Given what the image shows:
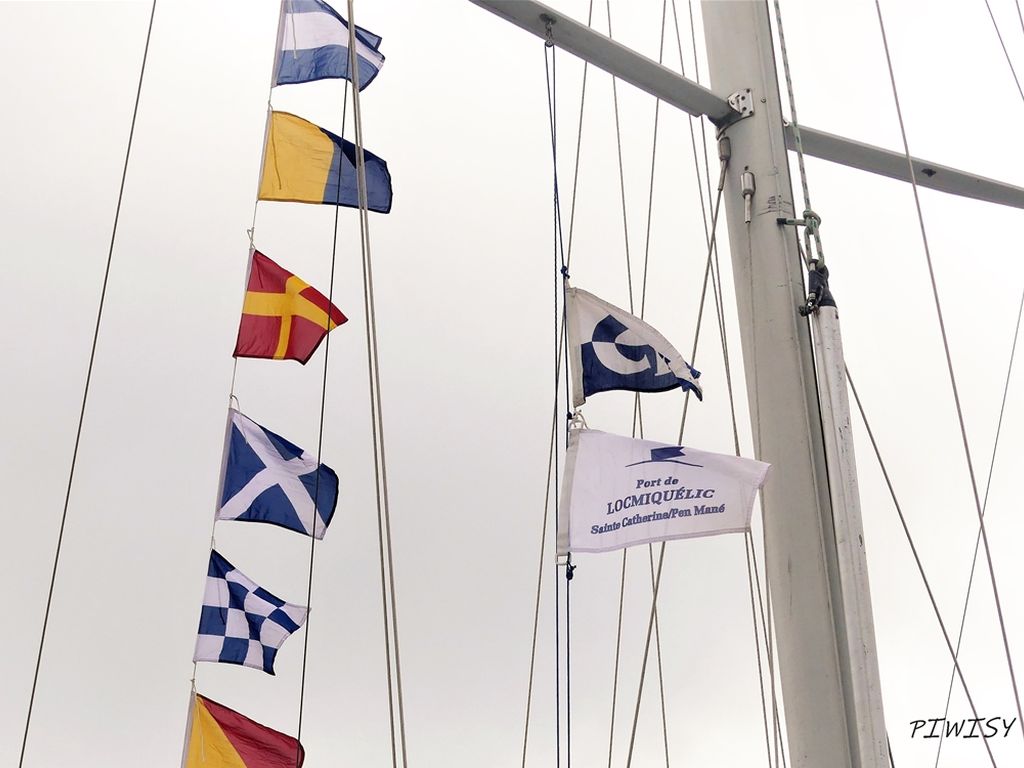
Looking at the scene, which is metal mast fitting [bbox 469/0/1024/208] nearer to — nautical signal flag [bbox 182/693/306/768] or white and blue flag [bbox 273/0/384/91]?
white and blue flag [bbox 273/0/384/91]

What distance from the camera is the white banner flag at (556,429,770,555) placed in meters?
5.38

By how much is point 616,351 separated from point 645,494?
100cm

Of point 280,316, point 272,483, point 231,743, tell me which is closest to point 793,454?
point 272,483

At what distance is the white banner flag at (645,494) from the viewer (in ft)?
17.6

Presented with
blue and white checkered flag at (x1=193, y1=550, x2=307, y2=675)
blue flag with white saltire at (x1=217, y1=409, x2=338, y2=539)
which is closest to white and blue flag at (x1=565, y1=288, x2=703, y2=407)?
blue flag with white saltire at (x1=217, y1=409, x2=338, y2=539)

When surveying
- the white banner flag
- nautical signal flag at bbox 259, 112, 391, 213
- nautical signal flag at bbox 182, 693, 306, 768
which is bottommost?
nautical signal flag at bbox 182, 693, 306, 768

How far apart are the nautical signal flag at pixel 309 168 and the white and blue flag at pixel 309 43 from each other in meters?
0.47

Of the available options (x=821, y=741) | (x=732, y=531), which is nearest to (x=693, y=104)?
(x=732, y=531)


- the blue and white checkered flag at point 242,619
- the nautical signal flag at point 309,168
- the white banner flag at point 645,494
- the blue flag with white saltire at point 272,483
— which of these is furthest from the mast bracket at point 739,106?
the blue and white checkered flag at point 242,619

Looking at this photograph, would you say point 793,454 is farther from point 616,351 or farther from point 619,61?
point 619,61

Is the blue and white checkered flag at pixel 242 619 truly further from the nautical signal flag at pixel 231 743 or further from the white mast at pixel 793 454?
the white mast at pixel 793 454

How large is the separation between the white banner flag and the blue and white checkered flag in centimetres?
456

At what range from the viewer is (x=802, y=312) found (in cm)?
563

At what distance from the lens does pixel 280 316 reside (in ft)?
30.6
